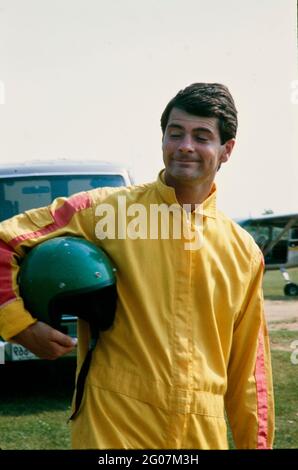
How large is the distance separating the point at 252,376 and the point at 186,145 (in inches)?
35.0

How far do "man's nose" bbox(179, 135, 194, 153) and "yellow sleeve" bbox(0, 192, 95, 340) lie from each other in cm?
36

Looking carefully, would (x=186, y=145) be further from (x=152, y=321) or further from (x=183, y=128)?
(x=152, y=321)

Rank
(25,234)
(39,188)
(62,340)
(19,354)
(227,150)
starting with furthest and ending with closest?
(39,188) → (19,354) → (227,150) → (25,234) → (62,340)

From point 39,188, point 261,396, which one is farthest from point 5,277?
point 39,188

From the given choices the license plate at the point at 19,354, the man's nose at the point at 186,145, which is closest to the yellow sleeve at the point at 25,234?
the man's nose at the point at 186,145

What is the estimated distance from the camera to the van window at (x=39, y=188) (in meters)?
7.78

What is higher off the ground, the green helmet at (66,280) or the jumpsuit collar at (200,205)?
the jumpsuit collar at (200,205)

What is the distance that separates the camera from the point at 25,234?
2.68 meters

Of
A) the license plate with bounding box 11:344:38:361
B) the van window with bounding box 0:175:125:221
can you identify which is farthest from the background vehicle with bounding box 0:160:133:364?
the license plate with bounding box 11:344:38:361

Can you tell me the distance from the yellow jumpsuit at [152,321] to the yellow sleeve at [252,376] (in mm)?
52

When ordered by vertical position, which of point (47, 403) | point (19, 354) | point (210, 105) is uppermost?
point (210, 105)

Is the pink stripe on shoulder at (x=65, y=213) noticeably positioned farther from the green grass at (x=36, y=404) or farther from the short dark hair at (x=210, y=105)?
the green grass at (x=36, y=404)

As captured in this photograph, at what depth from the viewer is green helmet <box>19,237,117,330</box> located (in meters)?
2.66
